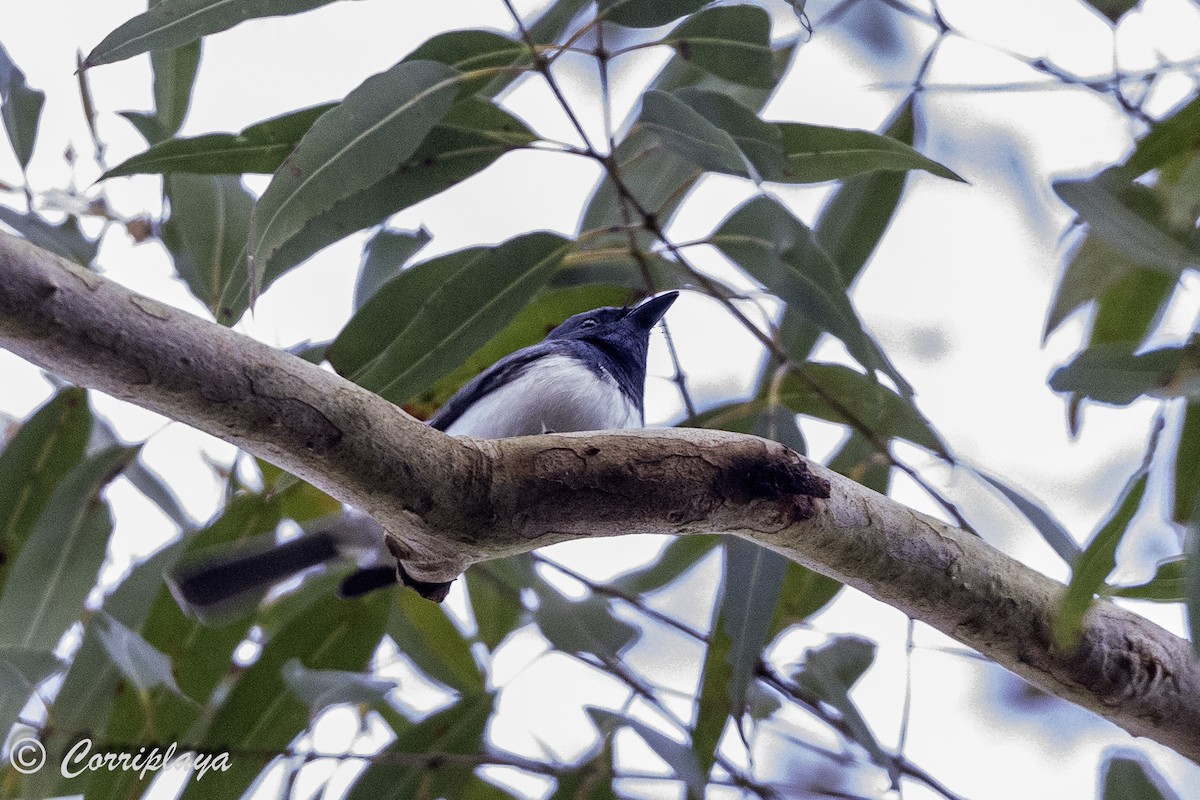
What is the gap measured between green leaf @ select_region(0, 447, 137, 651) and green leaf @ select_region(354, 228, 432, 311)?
19.0 inches

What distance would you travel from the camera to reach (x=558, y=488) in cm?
118

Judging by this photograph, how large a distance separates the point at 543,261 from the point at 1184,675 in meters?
1.04

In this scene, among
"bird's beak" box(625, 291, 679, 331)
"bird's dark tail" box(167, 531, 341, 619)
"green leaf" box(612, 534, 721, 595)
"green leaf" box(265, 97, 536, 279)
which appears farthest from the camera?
"green leaf" box(612, 534, 721, 595)

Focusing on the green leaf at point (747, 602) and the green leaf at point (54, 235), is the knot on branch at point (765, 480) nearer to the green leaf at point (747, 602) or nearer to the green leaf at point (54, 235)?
the green leaf at point (747, 602)

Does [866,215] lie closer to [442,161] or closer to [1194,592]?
[442,161]

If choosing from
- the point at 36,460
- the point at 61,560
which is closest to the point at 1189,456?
the point at 61,560

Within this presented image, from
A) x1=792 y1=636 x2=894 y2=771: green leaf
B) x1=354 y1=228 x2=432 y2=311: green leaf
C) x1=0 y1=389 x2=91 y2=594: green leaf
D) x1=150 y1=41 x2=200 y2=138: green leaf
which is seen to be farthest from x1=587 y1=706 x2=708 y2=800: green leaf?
x1=150 y1=41 x2=200 y2=138: green leaf

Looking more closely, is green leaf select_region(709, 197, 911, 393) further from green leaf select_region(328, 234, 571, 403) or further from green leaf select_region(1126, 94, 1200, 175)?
green leaf select_region(1126, 94, 1200, 175)

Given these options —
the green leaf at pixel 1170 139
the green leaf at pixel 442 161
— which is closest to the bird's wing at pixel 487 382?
the green leaf at pixel 442 161

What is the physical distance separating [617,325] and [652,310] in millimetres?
98

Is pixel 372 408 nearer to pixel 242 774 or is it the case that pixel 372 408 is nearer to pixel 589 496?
pixel 589 496

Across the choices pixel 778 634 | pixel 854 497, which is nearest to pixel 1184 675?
pixel 854 497

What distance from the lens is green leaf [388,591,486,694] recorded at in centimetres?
218

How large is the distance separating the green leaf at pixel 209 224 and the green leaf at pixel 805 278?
0.86 meters
